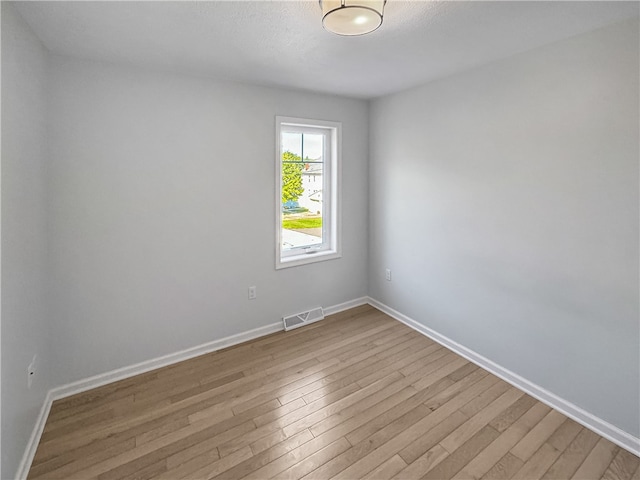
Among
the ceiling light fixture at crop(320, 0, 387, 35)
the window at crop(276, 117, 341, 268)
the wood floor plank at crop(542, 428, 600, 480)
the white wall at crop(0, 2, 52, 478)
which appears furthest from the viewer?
the window at crop(276, 117, 341, 268)

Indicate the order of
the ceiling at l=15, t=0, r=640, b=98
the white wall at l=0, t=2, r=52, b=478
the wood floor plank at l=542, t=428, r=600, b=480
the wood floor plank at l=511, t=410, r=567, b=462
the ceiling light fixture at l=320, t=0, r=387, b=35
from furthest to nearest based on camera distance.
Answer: the wood floor plank at l=511, t=410, r=567, b=462
the wood floor plank at l=542, t=428, r=600, b=480
the ceiling at l=15, t=0, r=640, b=98
the white wall at l=0, t=2, r=52, b=478
the ceiling light fixture at l=320, t=0, r=387, b=35

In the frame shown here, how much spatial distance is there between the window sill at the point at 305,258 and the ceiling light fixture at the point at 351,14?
2139mm

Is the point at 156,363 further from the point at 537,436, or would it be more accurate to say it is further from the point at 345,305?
the point at 537,436

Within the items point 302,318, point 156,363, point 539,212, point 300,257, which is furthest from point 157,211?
point 539,212

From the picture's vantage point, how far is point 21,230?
1.69 meters

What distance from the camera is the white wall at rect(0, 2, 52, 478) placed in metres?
1.48

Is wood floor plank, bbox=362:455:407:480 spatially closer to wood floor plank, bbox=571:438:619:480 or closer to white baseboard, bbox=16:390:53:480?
wood floor plank, bbox=571:438:619:480

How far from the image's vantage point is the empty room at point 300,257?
1716 millimetres

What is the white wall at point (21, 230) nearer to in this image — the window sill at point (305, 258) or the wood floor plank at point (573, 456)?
the window sill at point (305, 258)

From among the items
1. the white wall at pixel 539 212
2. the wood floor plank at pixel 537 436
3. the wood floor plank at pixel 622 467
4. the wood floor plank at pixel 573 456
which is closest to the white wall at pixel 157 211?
the white wall at pixel 539 212

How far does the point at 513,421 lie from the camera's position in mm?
2049

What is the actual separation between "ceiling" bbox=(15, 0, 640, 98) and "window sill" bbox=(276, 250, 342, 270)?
171 cm

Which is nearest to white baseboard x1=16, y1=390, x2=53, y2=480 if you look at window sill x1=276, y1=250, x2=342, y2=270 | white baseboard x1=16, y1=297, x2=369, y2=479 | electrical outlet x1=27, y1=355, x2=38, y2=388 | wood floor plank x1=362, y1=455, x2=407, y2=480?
white baseboard x1=16, y1=297, x2=369, y2=479

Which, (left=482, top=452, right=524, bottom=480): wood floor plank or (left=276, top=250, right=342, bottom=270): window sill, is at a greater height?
(left=276, top=250, right=342, bottom=270): window sill
